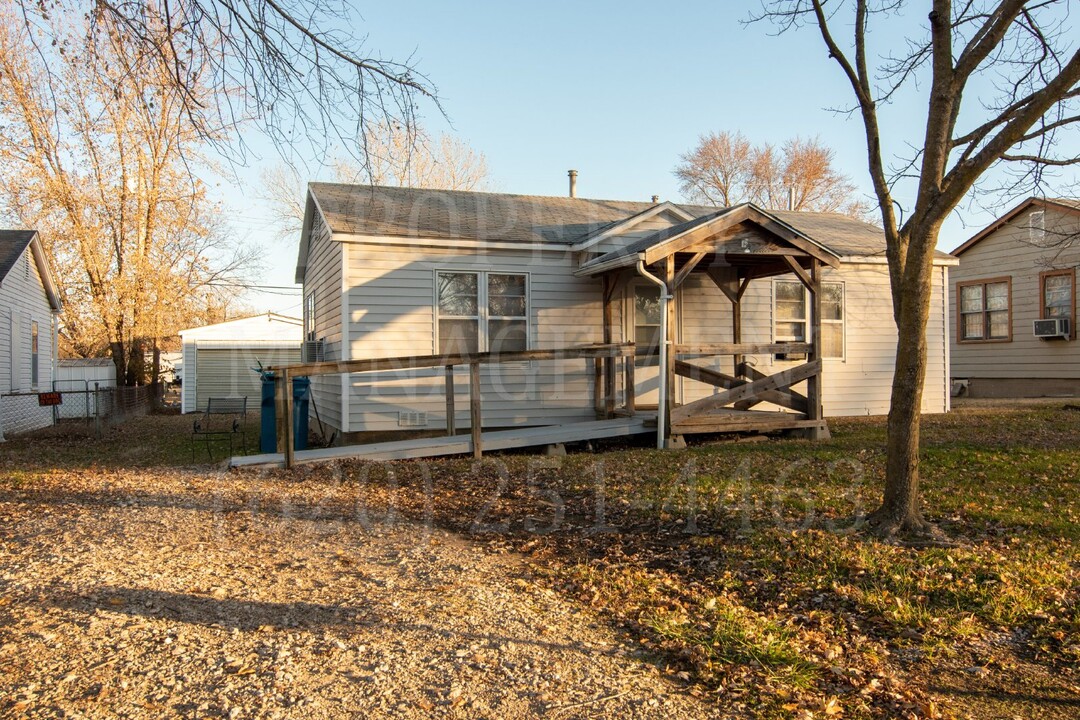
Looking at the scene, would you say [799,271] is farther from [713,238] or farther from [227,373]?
[227,373]

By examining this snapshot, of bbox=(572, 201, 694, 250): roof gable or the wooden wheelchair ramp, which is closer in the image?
the wooden wheelchair ramp

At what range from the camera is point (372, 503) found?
25.7 ft

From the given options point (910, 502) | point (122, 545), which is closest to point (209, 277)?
point (122, 545)

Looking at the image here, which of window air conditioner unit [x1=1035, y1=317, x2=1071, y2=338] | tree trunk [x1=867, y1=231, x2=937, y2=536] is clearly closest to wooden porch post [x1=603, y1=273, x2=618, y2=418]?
tree trunk [x1=867, y1=231, x2=937, y2=536]

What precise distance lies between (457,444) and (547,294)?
3409mm

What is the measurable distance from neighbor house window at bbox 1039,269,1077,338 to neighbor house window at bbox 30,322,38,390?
24.6 meters

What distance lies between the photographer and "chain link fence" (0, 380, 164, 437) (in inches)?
623

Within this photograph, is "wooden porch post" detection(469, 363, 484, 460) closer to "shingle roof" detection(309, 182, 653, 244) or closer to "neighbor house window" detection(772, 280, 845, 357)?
"shingle roof" detection(309, 182, 653, 244)

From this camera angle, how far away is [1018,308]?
2000 cm

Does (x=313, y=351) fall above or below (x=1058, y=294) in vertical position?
below

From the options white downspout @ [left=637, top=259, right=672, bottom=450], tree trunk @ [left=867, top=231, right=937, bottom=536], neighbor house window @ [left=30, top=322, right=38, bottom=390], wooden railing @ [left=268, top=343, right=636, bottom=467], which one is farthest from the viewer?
neighbor house window @ [left=30, top=322, right=38, bottom=390]

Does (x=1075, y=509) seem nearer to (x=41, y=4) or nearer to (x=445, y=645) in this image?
(x=445, y=645)

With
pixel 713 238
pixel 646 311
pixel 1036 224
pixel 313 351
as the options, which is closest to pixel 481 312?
pixel 646 311

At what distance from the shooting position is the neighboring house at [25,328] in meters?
17.0
